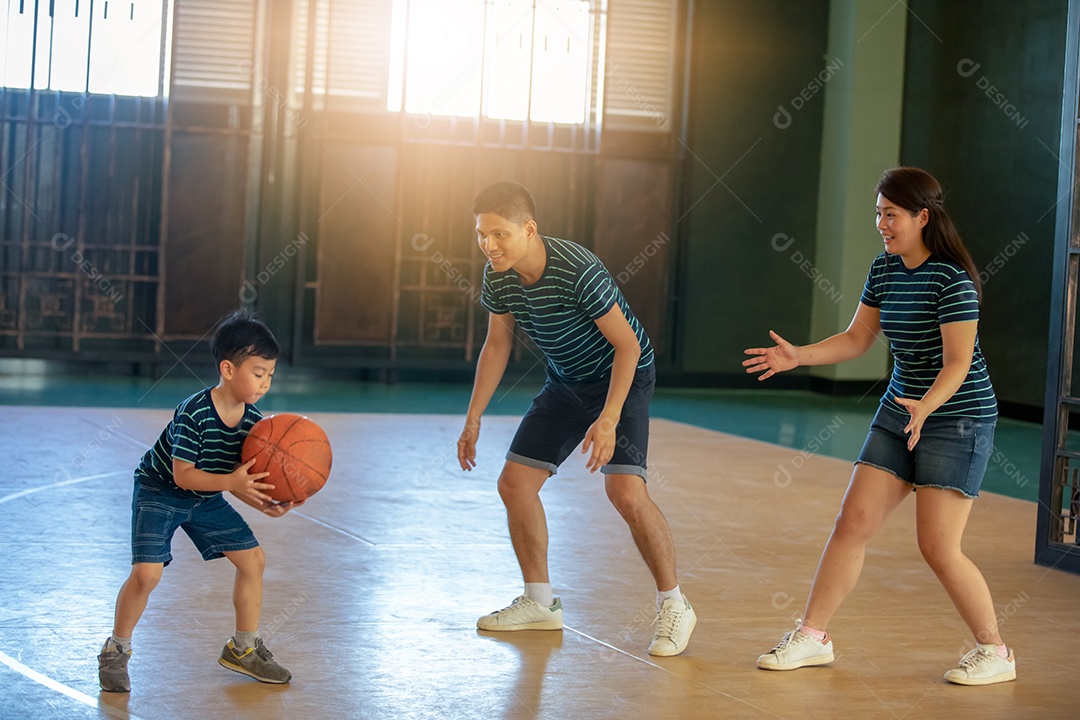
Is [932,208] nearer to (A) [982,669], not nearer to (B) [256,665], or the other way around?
(A) [982,669]

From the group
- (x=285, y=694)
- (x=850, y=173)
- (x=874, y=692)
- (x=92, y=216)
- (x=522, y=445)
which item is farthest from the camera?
(x=850, y=173)

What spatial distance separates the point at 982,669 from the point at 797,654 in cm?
52

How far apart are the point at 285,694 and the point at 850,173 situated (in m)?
11.0

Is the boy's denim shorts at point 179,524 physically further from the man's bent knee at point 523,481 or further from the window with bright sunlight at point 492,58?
the window with bright sunlight at point 492,58

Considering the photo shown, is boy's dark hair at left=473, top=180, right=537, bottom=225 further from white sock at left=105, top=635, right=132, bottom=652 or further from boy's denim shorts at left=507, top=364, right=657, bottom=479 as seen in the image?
white sock at left=105, top=635, right=132, bottom=652

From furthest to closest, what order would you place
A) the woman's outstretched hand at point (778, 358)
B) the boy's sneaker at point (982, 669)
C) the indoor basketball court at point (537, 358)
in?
the woman's outstretched hand at point (778, 358) → the boy's sneaker at point (982, 669) → the indoor basketball court at point (537, 358)

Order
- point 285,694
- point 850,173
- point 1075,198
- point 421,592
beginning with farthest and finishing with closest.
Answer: point 850,173, point 1075,198, point 421,592, point 285,694

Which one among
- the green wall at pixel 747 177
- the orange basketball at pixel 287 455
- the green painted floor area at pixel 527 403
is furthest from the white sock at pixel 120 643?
the green wall at pixel 747 177

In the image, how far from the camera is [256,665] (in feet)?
10.4

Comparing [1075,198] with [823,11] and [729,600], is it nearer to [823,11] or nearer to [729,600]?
[729,600]

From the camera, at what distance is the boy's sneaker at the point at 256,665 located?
10.4 feet

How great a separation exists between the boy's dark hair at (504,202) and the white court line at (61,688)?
5.34ft

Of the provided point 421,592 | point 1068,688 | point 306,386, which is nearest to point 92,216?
point 306,386

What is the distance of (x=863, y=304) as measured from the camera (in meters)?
3.61
